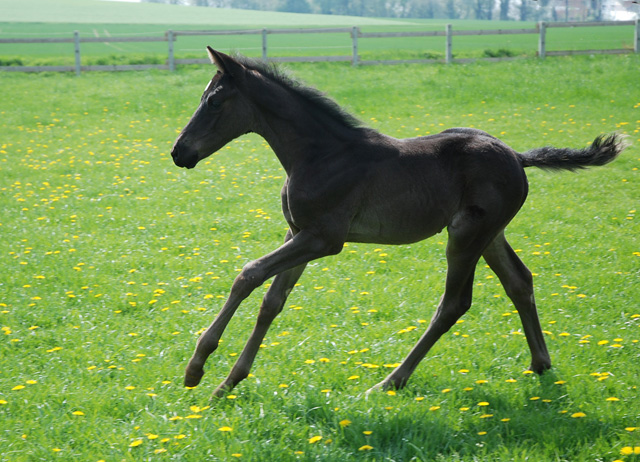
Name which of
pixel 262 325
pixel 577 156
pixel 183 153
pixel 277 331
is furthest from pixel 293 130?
pixel 577 156

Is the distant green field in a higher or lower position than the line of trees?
lower

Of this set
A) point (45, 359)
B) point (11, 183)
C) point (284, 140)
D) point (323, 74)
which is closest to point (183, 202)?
point (11, 183)

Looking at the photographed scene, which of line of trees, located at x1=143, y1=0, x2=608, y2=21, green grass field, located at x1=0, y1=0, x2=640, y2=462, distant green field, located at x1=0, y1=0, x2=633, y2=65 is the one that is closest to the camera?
green grass field, located at x1=0, y1=0, x2=640, y2=462

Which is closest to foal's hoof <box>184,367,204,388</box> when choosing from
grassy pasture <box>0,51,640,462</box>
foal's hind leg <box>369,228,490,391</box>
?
grassy pasture <box>0,51,640,462</box>

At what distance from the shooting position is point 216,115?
443 cm

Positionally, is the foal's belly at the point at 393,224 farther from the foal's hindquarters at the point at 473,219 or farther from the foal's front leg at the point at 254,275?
the foal's front leg at the point at 254,275

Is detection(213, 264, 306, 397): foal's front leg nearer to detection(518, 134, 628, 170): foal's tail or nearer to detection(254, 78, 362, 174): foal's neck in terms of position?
detection(254, 78, 362, 174): foal's neck

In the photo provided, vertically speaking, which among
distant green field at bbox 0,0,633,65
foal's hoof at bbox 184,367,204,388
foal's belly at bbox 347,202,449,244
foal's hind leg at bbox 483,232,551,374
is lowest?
foal's hoof at bbox 184,367,204,388

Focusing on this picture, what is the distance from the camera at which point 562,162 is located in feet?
16.3

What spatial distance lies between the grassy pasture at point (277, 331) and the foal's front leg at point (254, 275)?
1.12 ft

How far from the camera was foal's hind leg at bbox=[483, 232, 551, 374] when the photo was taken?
486 centimetres

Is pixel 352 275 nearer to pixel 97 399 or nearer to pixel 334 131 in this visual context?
pixel 334 131

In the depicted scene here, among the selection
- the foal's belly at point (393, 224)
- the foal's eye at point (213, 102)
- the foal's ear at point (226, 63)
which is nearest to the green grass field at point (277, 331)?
the foal's ear at point (226, 63)

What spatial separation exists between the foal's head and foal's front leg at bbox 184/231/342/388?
0.84 metres
